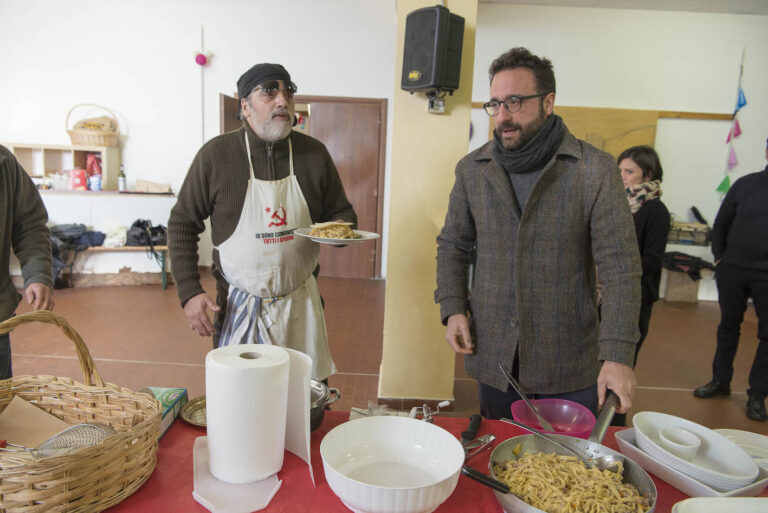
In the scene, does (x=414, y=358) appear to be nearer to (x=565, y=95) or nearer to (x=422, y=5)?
(x=422, y=5)

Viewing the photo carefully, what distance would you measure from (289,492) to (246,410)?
0.69 feet

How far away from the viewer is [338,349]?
4242 mm

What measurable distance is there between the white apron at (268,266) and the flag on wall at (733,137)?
6764mm

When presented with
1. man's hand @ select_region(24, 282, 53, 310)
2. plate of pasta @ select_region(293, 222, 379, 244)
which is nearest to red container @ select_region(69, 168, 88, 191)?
man's hand @ select_region(24, 282, 53, 310)

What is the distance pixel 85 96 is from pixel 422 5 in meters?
5.75

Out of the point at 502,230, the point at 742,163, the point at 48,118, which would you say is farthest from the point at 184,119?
the point at 742,163

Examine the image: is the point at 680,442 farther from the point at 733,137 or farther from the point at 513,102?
the point at 733,137

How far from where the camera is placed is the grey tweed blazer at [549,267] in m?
1.51

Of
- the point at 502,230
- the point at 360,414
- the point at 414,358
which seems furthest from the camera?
the point at 414,358

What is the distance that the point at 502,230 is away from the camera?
167 centimetres

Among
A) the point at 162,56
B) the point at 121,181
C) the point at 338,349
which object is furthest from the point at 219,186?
the point at 162,56

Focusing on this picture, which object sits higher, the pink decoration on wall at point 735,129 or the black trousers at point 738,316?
the pink decoration on wall at point 735,129

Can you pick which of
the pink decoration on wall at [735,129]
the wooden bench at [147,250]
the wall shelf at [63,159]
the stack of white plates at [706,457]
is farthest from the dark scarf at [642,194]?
the wall shelf at [63,159]

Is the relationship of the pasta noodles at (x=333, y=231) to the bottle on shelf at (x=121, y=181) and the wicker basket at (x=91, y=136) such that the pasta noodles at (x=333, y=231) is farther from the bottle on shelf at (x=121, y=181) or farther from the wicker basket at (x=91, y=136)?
the wicker basket at (x=91, y=136)
